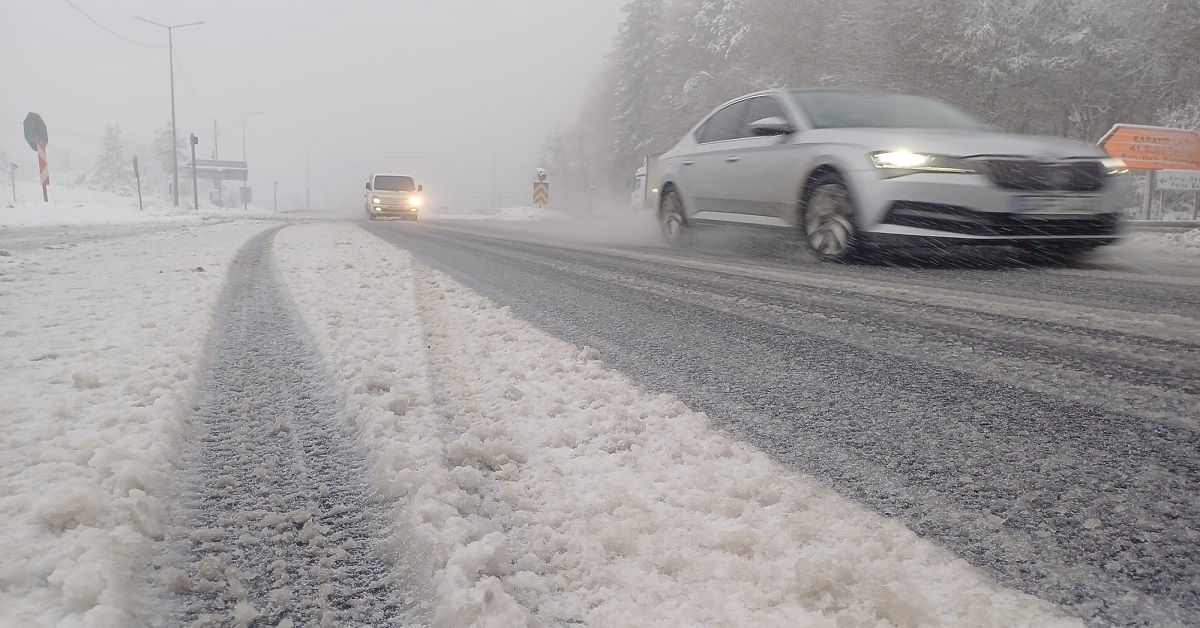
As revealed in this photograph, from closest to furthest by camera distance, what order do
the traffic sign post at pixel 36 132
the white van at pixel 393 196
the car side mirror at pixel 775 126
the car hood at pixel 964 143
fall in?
the car hood at pixel 964 143 < the car side mirror at pixel 775 126 < the traffic sign post at pixel 36 132 < the white van at pixel 393 196

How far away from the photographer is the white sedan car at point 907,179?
438 centimetres

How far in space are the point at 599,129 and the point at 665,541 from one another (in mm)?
54373

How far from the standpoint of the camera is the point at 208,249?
22.2 ft

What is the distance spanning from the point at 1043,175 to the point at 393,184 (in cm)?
2127

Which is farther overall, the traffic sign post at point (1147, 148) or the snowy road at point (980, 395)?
the traffic sign post at point (1147, 148)

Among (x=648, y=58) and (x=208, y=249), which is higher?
(x=648, y=58)

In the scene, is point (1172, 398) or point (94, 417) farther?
point (1172, 398)

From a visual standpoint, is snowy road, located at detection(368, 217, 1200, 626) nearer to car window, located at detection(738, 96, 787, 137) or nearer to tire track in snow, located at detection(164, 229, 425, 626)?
tire track in snow, located at detection(164, 229, 425, 626)

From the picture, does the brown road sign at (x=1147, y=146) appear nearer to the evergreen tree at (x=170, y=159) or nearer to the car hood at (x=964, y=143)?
the car hood at (x=964, y=143)

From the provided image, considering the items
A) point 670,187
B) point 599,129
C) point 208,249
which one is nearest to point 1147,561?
point 670,187

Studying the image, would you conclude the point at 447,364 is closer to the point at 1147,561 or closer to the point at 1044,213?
the point at 1147,561

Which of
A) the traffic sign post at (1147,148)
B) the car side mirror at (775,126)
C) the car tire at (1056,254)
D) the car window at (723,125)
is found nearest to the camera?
the car tire at (1056,254)

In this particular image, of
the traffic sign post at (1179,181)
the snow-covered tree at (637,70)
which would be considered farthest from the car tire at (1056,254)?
the snow-covered tree at (637,70)

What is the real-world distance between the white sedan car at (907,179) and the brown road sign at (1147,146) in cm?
849
